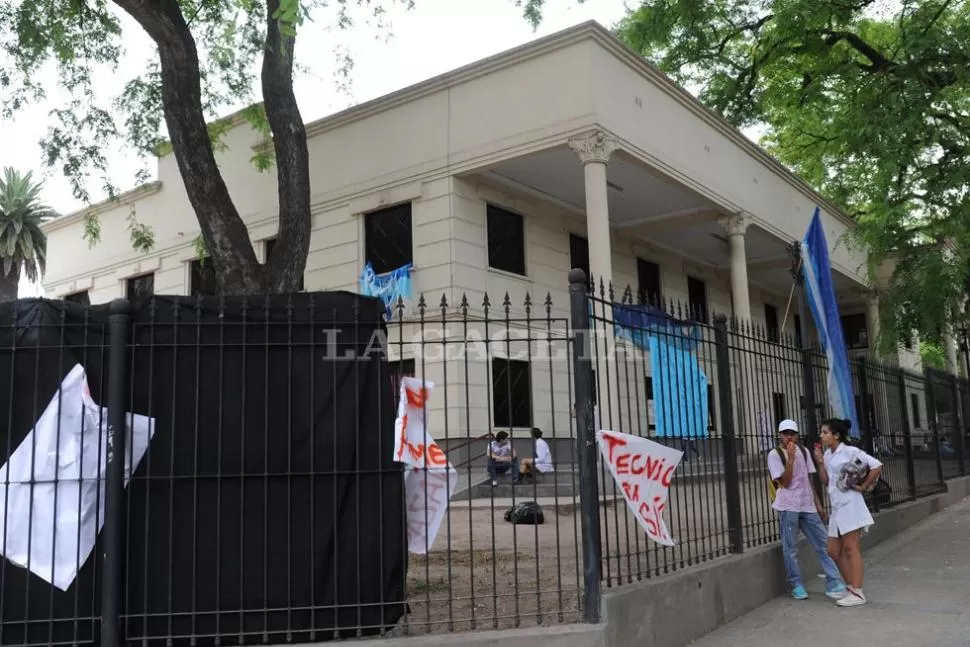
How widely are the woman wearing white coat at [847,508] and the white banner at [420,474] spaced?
4.35m

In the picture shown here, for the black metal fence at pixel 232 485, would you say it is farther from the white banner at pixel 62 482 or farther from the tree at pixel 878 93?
the tree at pixel 878 93

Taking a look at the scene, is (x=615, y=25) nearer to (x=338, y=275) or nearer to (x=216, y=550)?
(x=338, y=275)

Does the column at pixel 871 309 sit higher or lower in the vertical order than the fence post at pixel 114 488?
higher

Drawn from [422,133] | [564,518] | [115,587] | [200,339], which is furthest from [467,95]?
[115,587]

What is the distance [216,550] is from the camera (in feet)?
16.3

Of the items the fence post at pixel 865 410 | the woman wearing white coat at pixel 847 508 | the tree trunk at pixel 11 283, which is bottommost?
the woman wearing white coat at pixel 847 508

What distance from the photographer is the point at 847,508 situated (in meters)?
7.63

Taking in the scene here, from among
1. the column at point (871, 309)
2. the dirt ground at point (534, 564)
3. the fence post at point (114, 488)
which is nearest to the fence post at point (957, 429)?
the dirt ground at point (534, 564)

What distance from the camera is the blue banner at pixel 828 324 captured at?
980 cm

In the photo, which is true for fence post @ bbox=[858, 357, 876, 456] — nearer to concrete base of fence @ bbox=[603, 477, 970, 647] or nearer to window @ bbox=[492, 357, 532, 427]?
concrete base of fence @ bbox=[603, 477, 970, 647]

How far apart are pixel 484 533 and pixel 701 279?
17096mm

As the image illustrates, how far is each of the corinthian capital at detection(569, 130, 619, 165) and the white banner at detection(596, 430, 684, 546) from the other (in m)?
9.82

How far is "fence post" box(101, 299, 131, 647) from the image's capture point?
4.75 metres

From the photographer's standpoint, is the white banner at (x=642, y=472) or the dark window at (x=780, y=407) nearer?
the white banner at (x=642, y=472)
